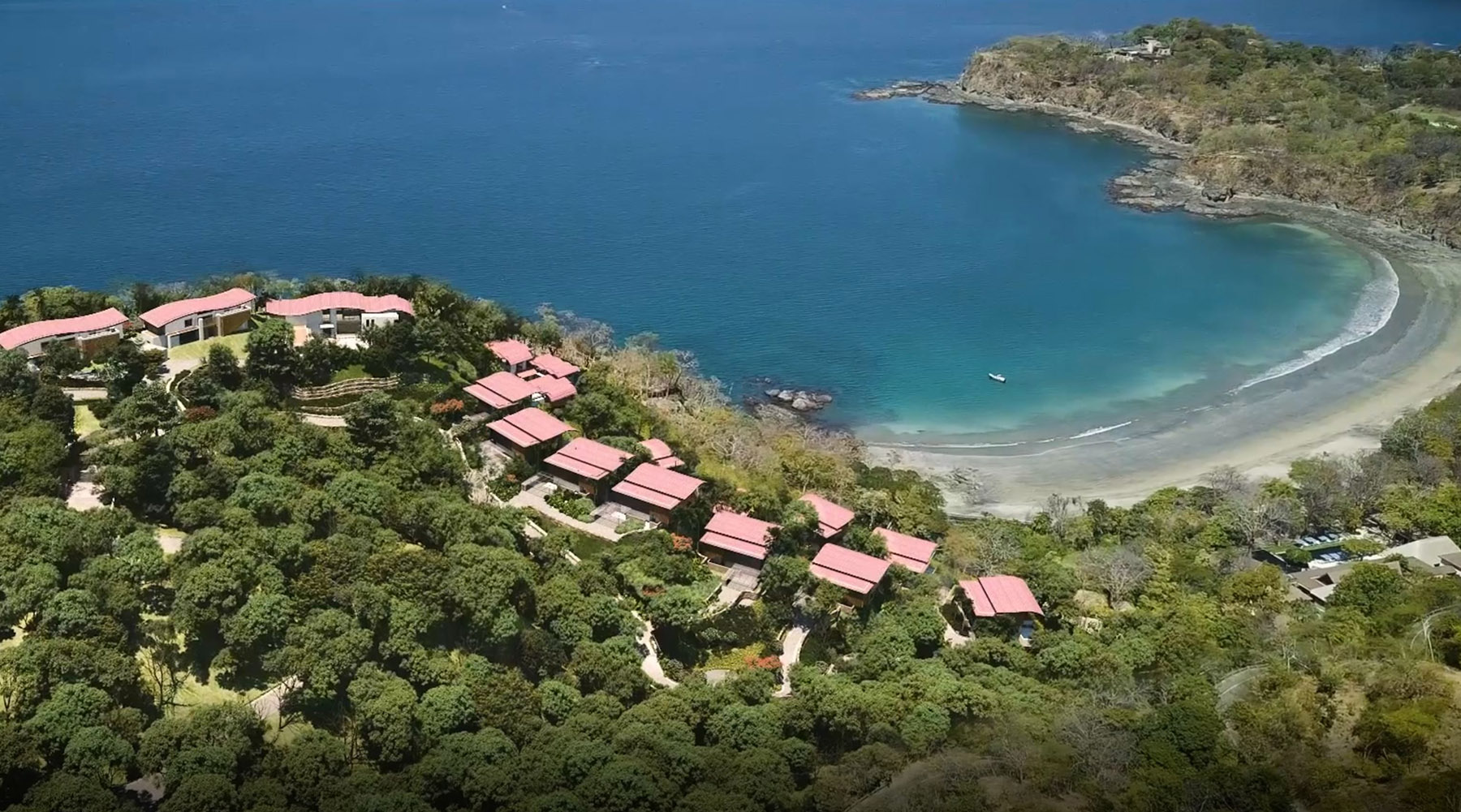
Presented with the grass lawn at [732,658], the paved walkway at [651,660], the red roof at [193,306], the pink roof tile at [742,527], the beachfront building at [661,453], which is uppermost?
the red roof at [193,306]

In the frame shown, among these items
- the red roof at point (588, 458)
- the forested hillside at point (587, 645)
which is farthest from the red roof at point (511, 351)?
the red roof at point (588, 458)

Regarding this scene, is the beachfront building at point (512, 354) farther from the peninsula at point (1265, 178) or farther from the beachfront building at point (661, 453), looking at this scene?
the peninsula at point (1265, 178)

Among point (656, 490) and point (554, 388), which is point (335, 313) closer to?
point (554, 388)

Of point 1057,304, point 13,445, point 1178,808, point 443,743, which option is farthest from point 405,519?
point 1057,304

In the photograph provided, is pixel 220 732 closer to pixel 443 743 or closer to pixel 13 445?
pixel 443 743

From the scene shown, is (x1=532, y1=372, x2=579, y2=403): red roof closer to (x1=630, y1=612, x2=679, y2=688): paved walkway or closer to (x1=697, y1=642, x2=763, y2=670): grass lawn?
(x1=630, y1=612, x2=679, y2=688): paved walkway
